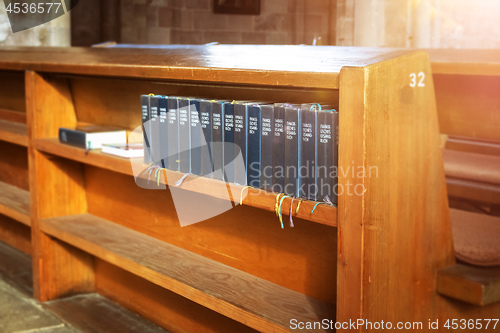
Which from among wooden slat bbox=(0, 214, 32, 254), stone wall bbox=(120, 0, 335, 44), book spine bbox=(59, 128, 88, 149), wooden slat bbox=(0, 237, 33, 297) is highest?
stone wall bbox=(120, 0, 335, 44)

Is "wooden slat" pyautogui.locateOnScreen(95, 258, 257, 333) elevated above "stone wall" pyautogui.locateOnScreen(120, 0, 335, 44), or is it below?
below

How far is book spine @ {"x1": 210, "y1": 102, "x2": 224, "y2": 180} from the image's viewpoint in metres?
1.76

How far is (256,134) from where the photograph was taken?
165 cm

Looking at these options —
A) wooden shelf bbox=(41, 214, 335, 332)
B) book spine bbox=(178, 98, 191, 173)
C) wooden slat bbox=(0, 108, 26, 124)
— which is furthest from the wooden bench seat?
wooden slat bbox=(0, 108, 26, 124)

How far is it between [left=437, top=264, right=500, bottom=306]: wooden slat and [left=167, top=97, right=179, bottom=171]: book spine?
0.88 meters

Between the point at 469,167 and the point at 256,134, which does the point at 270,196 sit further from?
the point at 469,167

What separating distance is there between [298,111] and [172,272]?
31.5 inches

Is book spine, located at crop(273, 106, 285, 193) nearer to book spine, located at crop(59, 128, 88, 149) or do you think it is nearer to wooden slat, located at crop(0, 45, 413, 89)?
wooden slat, located at crop(0, 45, 413, 89)

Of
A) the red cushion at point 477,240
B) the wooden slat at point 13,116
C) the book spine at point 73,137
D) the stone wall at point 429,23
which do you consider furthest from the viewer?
the stone wall at point 429,23

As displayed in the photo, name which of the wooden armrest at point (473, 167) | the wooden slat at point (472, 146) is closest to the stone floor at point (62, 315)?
the wooden armrest at point (473, 167)

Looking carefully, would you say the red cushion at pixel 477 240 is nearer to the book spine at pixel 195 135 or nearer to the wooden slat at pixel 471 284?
the wooden slat at pixel 471 284

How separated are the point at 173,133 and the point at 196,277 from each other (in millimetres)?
475

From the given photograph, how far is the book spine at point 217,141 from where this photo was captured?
1.76m

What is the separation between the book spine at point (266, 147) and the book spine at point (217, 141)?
0.17 metres
